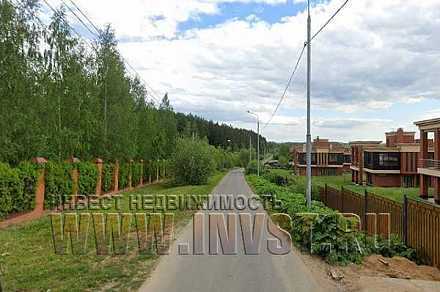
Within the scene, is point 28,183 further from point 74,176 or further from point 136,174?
point 136,174

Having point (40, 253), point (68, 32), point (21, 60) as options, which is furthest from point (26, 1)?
point (40, 253)

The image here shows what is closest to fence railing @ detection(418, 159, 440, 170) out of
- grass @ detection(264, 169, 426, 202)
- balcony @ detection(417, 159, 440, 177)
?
balcony @ detection(417, 159, 440, 177)

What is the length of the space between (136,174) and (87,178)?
545 inches

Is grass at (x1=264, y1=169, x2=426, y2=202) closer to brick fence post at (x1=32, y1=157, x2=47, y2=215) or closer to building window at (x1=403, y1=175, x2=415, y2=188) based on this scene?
building window at (x1=403, y1=175, x2=415, y2=188)

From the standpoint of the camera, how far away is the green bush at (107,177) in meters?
28.3

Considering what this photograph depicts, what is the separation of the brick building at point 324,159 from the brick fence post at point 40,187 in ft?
204

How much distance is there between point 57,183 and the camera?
19453 millimetres

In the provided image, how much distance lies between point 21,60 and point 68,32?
6.62 m

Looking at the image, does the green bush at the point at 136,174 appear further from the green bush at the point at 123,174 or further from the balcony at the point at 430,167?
the balcony at the point at 430,167

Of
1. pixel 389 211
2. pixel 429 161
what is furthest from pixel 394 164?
pixel 389 211

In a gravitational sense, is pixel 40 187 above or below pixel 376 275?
above

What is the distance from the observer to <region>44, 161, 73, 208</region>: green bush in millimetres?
18453

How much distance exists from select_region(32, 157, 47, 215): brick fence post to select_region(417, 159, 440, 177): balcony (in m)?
26.9

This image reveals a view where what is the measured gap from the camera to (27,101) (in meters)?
15.9
